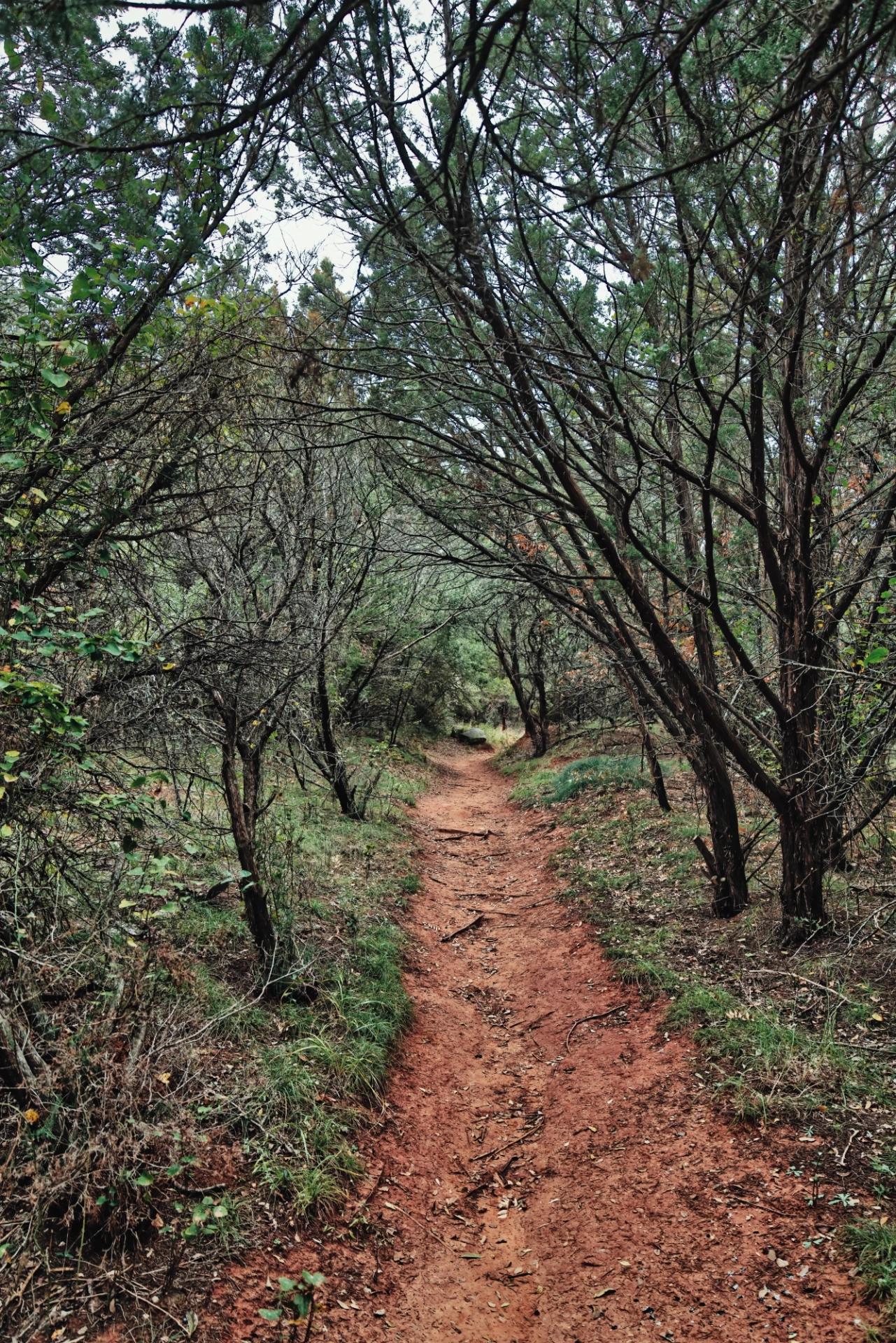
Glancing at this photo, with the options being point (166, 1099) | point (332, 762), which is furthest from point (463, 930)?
point (166, 1099)

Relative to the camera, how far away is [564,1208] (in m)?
3.95

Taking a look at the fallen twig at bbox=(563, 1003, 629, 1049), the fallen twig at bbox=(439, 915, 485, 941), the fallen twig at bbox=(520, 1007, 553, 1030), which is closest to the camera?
the fallen twig at bbox=(563, 1003, 629, 1049)

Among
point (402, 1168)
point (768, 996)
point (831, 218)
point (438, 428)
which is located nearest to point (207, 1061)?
point (402, 1168)

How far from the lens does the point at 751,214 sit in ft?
15.3

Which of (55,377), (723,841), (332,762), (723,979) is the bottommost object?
(723,979)

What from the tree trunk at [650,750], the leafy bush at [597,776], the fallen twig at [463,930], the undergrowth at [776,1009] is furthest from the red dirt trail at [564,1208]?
the leafy bush at [597,776]

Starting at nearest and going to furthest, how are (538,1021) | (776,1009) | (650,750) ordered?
1. (776,1009)
2. (538,1021)
3. (650,750)

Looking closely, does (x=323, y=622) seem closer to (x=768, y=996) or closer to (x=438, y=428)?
(x=438, y=428)

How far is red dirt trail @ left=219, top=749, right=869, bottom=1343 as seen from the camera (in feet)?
10.3

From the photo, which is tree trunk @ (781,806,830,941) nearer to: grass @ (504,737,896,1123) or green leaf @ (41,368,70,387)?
grass @ (504,737,896,1123)

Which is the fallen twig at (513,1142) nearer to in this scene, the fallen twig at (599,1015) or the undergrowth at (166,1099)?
the undergrowth at (166,1099)

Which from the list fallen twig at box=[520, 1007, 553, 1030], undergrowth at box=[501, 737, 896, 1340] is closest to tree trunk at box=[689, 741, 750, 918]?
undergrowth at box=[501, 737, 896, 1340]

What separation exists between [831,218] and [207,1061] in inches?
237

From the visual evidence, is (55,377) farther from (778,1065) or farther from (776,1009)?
(776,1009)
